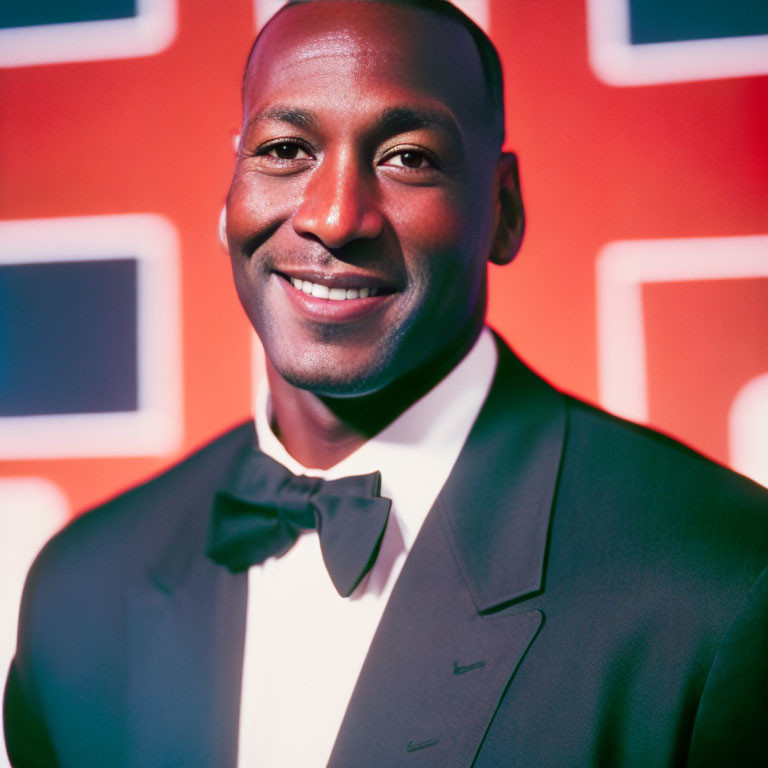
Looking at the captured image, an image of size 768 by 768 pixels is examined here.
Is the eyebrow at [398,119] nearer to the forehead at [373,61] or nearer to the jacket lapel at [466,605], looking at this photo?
the forehead at [373,61]

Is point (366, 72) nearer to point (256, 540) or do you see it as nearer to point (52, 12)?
point (256, 540)

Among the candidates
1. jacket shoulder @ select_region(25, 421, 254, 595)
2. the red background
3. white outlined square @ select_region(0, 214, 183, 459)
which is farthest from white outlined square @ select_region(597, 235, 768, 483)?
white outlined square @ select_region(0, 214, 183, 459)

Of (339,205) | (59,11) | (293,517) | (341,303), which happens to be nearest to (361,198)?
(339,205)

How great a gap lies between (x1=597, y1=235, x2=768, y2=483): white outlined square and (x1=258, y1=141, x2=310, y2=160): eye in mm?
598

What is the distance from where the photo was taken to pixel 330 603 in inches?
48.1

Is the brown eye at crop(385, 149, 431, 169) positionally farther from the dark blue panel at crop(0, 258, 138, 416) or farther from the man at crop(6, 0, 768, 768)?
the dark blue panel at crop(0, 258, 138, 416)

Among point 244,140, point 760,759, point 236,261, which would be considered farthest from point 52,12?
point 760,759

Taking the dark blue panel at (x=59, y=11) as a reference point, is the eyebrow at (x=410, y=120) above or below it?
below

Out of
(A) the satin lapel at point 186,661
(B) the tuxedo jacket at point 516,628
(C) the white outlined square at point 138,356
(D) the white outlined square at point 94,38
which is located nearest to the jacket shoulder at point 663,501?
(B) the tuxedo jacket at point 516,628

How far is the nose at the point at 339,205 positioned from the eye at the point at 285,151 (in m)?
0.06

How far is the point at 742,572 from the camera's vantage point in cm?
105

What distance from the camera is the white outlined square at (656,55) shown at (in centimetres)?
147

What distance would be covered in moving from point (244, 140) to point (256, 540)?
0.57 m

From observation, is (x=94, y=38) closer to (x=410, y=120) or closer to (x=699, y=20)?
(x=410, y=120)
